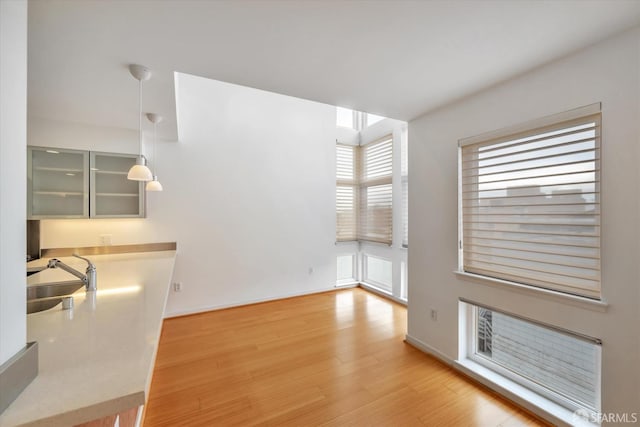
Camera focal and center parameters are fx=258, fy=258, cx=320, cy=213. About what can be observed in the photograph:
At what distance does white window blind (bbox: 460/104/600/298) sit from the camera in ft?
5.40

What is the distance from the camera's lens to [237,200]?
4.04 m

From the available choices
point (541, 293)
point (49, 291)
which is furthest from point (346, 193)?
point (49, 291)

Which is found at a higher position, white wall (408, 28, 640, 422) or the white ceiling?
the white ceiling

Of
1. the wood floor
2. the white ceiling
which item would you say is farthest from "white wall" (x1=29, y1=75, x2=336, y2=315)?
the white ceiling

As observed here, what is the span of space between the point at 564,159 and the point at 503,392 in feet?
5.98

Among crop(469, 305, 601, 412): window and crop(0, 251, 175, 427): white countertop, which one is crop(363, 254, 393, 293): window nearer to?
crop(469, 305, 601, 412): window

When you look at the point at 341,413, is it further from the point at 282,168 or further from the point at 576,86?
the point at 282,168

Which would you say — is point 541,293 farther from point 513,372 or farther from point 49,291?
point 49,291

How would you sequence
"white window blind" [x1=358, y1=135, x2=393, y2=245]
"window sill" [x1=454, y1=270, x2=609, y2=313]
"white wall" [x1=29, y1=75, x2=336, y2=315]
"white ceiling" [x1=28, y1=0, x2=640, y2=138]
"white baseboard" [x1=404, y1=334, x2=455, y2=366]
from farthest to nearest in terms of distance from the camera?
"white window blind" [x1=358, y1=135, x2=393, y2=245] < "white wall" [x1=29, y1=75, x2=336, y2=315] < "white baseboard" [x1=404, y1=334, x2=455, y2=366] < "window sill" [x1=454, y1=270, x2=609, y2=313] < "white ceiling" [x1=28, y1=0, x2=640, y2=138]

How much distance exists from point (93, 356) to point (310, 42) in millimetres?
1816

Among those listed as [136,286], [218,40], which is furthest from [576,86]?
[136,286]

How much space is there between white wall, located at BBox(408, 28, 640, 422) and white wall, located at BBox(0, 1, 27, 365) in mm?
2712

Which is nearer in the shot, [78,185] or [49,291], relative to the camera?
[49,291]

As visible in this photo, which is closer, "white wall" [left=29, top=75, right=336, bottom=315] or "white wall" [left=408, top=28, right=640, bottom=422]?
"white wall" [left=408, top=28, right=640, bottom=422]
